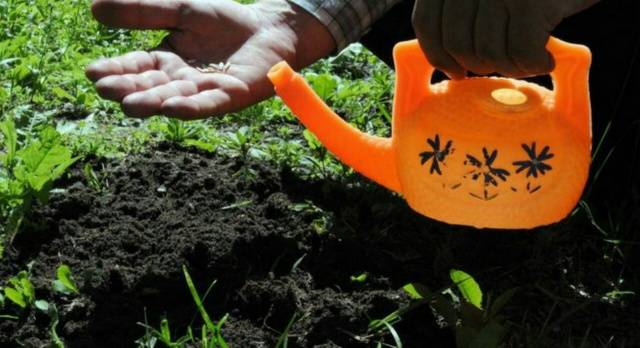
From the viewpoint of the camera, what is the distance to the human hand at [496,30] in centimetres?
159

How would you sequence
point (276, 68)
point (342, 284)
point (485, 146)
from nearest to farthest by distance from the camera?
1. point (485, 146)
2. point (276, 68)
3. point (342, 284)

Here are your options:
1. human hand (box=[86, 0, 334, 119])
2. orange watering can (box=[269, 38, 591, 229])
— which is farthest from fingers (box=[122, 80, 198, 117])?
orange watering can (box=[269, 38, 591, 229])

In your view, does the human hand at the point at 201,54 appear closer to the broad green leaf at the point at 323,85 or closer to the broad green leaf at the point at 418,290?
the broad green leaf at the point at 323,85

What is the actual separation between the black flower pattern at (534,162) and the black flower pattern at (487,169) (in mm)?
28

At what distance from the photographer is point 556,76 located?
5.89 ft

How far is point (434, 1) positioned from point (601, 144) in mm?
873

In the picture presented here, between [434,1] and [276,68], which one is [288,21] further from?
[434,1]

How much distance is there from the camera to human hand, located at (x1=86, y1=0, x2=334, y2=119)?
6.96 ft

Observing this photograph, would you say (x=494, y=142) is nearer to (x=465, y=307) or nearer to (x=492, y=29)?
(x=492, y=29)

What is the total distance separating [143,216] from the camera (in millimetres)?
2346

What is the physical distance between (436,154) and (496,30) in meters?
0.29

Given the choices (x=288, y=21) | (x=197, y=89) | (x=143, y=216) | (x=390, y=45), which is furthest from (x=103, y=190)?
(x=390, y=45)

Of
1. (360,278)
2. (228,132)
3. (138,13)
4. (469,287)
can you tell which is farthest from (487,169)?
(228,132)

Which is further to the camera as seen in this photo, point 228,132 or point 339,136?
point 228,132
